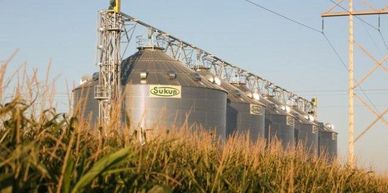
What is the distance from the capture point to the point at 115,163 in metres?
4.17

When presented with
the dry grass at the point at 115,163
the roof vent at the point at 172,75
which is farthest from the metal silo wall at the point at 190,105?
the dry grass at the point at 115,163

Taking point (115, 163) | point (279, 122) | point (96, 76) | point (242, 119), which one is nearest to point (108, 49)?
point (96, 76)

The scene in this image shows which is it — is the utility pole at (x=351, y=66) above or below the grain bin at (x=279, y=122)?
above

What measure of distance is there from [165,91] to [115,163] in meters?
41.9

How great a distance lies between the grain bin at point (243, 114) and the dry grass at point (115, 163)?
46.6m

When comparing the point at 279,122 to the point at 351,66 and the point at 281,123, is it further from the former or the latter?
the point at 351,66

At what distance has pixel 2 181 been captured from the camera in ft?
11.7

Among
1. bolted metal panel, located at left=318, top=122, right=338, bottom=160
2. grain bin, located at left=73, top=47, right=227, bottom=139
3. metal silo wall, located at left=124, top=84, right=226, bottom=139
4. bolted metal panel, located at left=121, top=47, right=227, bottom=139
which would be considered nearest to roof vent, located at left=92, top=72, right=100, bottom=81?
grain bin, located at left=73, top=47, right=227, bottom=139

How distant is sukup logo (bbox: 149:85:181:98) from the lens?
45.7 metres

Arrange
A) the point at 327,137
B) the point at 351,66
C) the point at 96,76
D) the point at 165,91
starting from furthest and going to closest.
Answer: the point at 327,137 < the point at 96,76 < the point at 165,91 < the point at 351,66

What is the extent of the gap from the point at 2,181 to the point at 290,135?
7434 cm

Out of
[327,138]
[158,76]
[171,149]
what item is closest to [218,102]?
[158,76]

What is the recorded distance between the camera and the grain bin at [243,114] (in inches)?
2355

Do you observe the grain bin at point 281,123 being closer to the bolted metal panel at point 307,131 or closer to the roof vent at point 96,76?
the bolted metal panel at point 307,131
